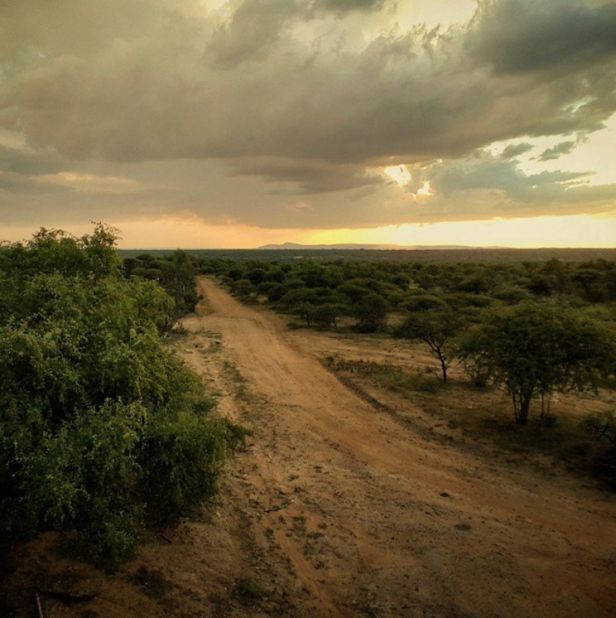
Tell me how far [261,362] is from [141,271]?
3975 centimetres

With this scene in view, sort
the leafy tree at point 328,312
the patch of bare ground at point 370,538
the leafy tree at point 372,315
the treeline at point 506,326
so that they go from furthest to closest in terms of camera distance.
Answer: the leafy tree at point 328,312, the leafy tree at point 372,315, the treeline at point 506,326, the patch of bare ground at point 370,538

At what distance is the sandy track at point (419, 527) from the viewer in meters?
7.37

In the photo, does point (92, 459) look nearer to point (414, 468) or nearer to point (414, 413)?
point (414, 468)

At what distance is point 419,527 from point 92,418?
6473 millimetres

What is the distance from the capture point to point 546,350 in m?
13.1

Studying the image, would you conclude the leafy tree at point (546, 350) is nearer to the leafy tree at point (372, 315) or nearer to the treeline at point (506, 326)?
the treeline at point (506, 326)

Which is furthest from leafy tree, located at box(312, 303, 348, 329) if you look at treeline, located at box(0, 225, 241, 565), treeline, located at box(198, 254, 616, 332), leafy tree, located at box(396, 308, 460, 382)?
treeline, located at box(0, 225, 241, 565)

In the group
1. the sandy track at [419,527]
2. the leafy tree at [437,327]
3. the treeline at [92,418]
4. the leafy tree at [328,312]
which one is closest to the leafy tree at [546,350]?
the sandy track at [419,527]

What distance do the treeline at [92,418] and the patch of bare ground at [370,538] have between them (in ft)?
2.61

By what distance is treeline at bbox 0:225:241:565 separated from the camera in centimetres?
608

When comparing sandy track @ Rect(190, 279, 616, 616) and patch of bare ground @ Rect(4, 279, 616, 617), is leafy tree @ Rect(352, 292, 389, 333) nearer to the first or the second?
patch of bare ground @ Rect(4, 279, 616, 617)

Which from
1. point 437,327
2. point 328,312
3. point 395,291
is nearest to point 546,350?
point 437,327

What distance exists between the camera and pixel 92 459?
6.10 meters

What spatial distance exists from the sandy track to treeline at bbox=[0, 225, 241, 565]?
2.46 meters
